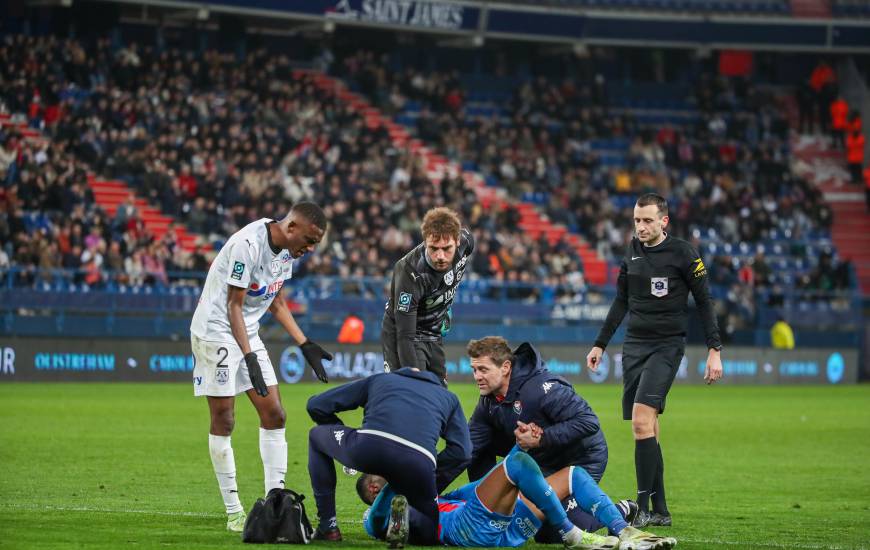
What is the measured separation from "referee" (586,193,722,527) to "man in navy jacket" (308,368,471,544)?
7.55 feet

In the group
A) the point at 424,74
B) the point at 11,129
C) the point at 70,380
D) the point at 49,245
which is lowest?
the point at 70,380

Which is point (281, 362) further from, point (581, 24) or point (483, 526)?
point (581, 24)

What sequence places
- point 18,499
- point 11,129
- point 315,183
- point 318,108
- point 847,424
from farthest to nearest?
point 318,108, point 315,183, point 11,129, point 847,424, point 18,499

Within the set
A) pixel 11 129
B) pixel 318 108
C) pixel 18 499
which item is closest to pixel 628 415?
pixel 18 499

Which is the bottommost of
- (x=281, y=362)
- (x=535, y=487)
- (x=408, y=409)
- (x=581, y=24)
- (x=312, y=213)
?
(x=281, y=362)

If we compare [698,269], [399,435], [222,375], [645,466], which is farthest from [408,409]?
[698,269]

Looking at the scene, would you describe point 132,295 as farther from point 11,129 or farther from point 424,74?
point 424,74

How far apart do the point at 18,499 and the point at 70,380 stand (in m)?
16.8

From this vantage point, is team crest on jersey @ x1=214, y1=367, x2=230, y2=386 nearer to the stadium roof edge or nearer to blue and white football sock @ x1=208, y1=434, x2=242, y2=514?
blue and white football sock @ x1=208, y1=434, x2=242, y2=514

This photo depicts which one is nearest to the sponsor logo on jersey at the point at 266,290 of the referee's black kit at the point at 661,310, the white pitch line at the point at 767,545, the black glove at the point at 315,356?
the black glove at the point at 315,356

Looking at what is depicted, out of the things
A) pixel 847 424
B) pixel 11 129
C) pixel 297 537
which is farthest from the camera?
pixel 11 129

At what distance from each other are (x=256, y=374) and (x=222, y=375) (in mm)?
654

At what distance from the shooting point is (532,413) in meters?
8.99

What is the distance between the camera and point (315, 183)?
115ft
